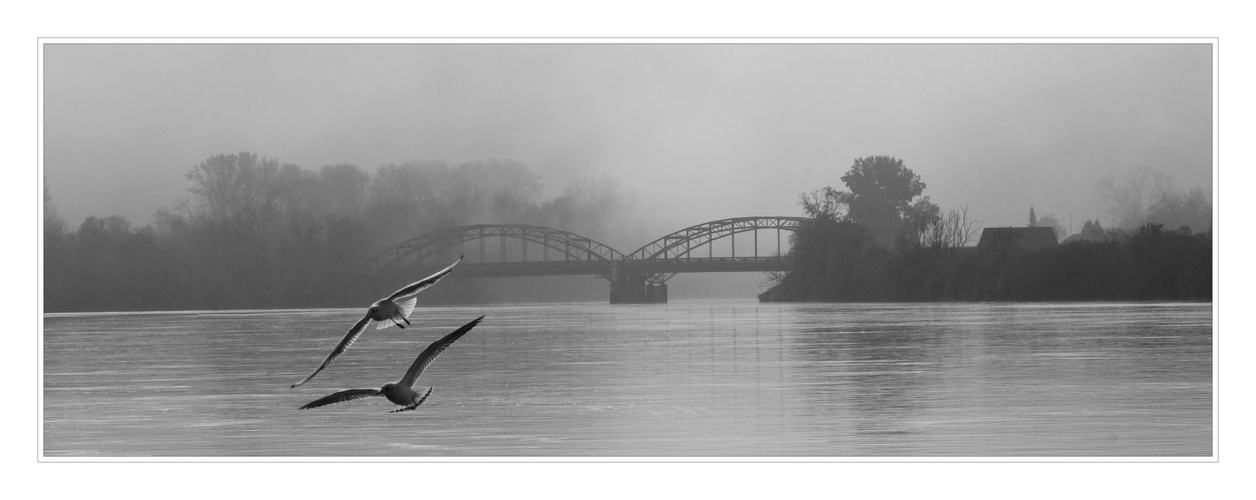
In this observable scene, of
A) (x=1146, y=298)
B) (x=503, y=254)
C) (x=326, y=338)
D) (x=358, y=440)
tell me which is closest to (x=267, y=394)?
(x=358, y=440)

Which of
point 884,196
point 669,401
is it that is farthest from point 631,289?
point 669,401

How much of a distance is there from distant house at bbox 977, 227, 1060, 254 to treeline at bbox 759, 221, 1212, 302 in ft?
0.94

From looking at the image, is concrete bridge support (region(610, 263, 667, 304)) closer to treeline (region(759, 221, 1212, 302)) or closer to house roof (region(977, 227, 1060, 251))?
treeline (region(759, 221, 1212, 302))

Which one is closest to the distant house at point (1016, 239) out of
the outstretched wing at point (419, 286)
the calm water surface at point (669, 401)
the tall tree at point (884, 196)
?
the tall tree at point (884, 196)

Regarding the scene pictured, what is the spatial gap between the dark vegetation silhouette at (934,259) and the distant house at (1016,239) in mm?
312

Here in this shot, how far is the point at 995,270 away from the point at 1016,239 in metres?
2.64

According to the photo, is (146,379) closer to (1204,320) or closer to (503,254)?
(1204,320)

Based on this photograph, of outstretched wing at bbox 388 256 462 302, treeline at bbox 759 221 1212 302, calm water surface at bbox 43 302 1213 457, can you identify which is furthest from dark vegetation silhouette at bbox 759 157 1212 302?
outstretched wing at bbox 388 256 462 302

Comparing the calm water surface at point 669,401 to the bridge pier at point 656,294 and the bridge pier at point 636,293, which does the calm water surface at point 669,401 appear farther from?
the bridge pier at point 656,294

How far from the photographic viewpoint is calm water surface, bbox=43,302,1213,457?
9406 mm

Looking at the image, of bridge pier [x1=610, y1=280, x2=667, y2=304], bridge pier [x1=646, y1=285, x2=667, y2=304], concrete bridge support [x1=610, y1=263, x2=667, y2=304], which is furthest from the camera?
bridge pier [x1=646, y1=285, x2=667, y2=304]

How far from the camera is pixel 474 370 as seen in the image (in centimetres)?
1650

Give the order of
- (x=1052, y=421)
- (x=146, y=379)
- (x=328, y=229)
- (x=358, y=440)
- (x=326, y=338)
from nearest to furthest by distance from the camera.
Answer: (x=358, y=440) < (x=1052, y=421) < (x=146, y=379) < (x=326, y=338) < (x=328, y=229)

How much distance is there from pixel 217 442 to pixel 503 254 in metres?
54.0
